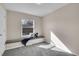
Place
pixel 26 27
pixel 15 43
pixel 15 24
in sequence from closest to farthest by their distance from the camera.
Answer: pixel 26 27 → pixel 15 24 → pixel 15 43

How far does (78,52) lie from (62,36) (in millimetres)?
832

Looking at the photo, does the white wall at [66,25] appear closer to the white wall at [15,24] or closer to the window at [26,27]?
the white wall at [15,24]

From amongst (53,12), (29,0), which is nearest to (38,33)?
(53,12)

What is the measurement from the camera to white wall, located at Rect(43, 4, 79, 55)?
2.58 metres

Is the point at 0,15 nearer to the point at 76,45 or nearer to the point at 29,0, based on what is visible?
the point at 29,0

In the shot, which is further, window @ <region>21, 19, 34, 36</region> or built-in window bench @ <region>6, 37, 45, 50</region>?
built-in window bench @ <region>6, 37, 45, 50</region>

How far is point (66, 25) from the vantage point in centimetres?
293

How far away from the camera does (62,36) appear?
3.16m

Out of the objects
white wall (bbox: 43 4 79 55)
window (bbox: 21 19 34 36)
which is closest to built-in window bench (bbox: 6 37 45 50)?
window (bbox: 21 19 34 36)

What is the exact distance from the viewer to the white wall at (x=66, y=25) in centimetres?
258

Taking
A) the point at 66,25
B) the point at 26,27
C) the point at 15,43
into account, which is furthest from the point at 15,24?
the point at 66,25

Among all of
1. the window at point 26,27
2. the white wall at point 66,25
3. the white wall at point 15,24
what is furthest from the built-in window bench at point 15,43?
the white wall at point 66,25

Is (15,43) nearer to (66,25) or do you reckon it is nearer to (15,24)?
(15,24)

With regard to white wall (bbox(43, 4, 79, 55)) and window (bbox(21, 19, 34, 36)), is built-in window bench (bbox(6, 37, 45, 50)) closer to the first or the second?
window (bbox(21, 19, 34, 36))
